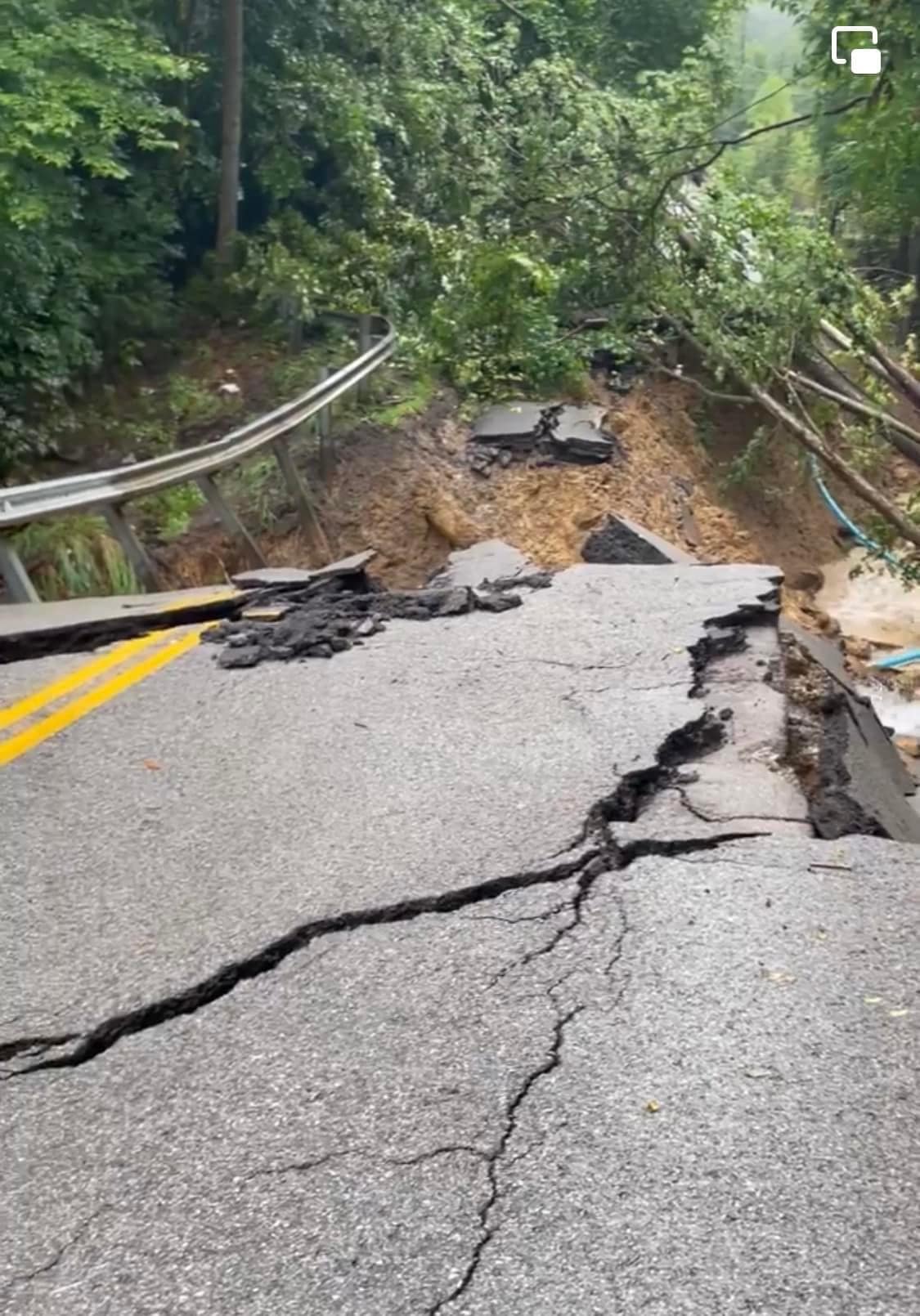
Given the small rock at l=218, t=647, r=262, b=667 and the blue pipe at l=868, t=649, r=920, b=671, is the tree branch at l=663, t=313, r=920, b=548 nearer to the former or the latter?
the blue pipe at l=868, t=649, r=920, b=671

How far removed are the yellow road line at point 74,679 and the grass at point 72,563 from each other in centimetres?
210

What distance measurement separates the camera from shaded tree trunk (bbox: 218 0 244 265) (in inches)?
658

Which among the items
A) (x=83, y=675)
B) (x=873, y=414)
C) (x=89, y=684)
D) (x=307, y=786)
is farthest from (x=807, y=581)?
(x=307, y=786)

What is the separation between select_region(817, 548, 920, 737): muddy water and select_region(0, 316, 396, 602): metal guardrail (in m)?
6.19

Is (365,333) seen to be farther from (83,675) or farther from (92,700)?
(92,700)

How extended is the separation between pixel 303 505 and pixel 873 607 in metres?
7.93

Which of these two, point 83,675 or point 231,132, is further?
point 231,132

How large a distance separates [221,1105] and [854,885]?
7.24 feet

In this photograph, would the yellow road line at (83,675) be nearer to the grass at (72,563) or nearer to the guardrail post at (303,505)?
the grass at (72,563)

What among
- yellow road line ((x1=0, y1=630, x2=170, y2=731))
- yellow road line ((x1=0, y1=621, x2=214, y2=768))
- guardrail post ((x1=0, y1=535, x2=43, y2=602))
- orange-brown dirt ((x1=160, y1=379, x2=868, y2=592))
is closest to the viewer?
yellow road line ((x1=0, y1=621, x2=214, y2=768))

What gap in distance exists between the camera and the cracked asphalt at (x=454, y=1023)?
283 centimetres

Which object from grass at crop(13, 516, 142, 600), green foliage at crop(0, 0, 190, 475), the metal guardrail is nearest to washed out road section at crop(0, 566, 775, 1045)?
the metal guardrail

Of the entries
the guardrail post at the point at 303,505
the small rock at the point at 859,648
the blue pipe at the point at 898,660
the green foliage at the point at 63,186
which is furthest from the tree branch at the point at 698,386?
the green foliage at the point at 63,186

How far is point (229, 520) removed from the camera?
453 inches
